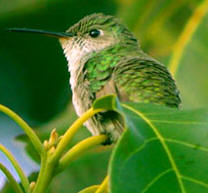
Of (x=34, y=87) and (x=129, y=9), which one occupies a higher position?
(x=129, y=9)

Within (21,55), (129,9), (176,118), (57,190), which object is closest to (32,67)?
(21,55)

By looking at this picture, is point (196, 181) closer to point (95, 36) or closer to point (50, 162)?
point (50, 162)

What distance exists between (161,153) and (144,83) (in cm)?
111

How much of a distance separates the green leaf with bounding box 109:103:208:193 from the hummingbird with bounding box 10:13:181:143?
0.62 metres

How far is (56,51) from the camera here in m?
5.40

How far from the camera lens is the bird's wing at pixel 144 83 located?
9.56 ft

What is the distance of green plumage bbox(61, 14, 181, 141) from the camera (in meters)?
2.94

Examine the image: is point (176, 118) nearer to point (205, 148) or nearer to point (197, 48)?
point (205, 148)

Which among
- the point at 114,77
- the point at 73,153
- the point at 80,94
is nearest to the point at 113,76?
the point at 114,77

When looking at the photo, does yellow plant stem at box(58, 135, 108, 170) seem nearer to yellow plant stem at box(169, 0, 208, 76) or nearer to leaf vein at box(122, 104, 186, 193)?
leaf vein at box(122, 104, 186, 193)

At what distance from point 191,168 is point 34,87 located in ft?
12.9

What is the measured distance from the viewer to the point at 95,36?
389 centimetres

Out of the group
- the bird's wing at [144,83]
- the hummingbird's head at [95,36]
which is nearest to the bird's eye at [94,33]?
the hummingbird's head at [95,36]

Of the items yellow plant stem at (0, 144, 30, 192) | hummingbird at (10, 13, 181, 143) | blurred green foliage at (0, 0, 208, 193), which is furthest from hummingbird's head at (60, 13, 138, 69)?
yellow plant stem at (0, 144, 30, 192)
